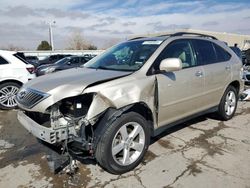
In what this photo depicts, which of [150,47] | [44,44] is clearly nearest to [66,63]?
[150,47]

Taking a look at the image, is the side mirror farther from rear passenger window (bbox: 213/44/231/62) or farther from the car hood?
rear passenger window (bbox: 213/44/231/62)

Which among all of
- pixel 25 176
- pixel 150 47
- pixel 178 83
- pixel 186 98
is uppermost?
pixel 150 47

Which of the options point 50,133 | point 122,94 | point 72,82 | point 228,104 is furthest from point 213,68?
point 50,133

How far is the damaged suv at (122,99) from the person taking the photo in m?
2.97

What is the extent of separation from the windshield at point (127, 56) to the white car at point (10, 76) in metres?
3.23

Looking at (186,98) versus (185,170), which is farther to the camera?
(186,98)

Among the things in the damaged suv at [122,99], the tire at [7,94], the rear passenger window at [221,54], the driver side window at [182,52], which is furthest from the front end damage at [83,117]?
the tire at [7,94]

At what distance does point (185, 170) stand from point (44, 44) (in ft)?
167

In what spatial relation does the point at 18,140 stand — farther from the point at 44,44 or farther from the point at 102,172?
the point at 44,44

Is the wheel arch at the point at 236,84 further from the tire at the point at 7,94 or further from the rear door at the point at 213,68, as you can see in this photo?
the tire at the point at 7,94

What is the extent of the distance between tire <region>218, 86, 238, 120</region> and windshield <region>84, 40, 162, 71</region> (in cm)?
210

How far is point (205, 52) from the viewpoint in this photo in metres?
4.70

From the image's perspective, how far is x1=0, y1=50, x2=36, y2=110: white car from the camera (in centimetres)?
670

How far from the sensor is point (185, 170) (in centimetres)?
338
